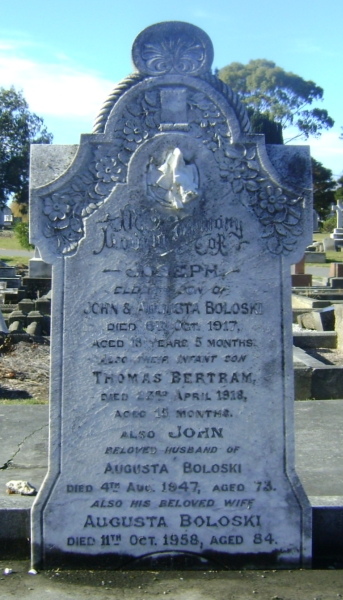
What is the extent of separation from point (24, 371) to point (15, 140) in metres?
33.6

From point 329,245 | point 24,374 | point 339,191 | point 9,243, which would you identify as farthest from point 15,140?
point 24,374

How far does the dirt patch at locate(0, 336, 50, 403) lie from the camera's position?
812cm

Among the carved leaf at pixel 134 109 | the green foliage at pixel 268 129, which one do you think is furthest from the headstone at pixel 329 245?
the carved leaf at pixel 134 109

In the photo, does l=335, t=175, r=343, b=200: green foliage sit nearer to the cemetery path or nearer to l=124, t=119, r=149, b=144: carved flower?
l=124, t=119, r=149, b=144: carved flower

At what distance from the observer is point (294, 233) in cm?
376

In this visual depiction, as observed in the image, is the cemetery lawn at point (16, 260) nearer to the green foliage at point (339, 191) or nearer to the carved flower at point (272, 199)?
the green foliage at point (339, 191)

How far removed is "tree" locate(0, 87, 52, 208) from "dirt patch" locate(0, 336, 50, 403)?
30369mm

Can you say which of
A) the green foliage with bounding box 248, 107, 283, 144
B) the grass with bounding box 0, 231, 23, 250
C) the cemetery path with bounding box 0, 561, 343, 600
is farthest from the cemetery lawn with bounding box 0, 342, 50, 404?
the grass with bounding box 0, 231, 23, 250

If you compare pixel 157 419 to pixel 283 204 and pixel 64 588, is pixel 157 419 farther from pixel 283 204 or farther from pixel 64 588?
pixel 283 204

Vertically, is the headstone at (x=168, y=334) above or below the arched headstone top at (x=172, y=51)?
below

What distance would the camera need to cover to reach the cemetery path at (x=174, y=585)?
3324 mm

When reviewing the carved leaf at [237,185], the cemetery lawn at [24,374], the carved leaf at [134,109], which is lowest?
the cemetery lawn at [24,374]

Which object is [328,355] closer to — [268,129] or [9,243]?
[268,129]

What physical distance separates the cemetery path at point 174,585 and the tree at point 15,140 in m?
38.2
